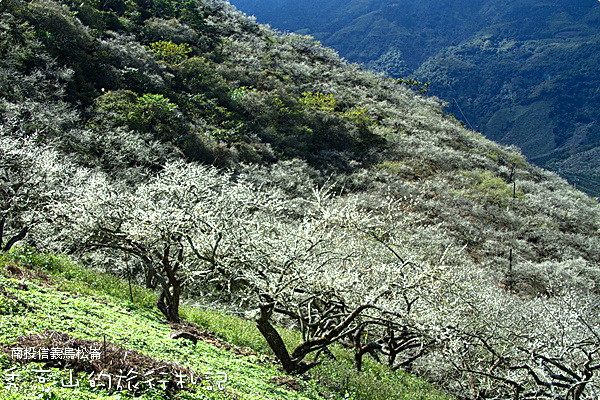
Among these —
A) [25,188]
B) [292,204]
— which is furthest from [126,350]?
[292,204]

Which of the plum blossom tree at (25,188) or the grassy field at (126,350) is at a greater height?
the plum blossom tree at (25,188)

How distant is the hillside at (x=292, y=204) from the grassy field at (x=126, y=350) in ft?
0.70

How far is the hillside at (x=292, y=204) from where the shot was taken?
736 centimetres

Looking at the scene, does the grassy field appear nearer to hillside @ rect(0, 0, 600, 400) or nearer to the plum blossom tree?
hillside @ rect(0, 0, 600, 400)

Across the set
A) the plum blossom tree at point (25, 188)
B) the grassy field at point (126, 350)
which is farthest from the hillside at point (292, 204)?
the grassy field at point (126, 350)

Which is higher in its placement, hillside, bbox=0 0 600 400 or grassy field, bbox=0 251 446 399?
hillside, bbox=0 0 600 400

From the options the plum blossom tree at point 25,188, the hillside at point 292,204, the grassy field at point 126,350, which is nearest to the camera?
the grassy field at point 126,350

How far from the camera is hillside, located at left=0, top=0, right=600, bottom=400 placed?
736 centimetres

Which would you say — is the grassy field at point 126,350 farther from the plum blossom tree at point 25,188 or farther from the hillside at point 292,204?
the plum blossom tree at point 25,188

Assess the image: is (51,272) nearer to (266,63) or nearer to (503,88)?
(266,63)

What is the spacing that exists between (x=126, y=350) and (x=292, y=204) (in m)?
17.7

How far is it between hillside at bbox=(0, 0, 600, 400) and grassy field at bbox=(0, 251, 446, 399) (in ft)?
0.70

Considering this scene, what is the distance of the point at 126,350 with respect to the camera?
494 cm

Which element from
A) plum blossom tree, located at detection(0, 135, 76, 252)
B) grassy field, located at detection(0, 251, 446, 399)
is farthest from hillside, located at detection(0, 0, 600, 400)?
grassy field, located at detection(0, 251, 446, 399)
